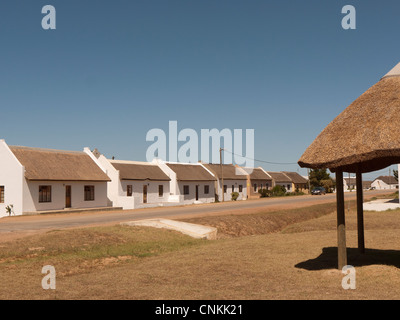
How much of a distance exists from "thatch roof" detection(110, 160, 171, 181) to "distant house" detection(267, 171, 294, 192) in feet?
112

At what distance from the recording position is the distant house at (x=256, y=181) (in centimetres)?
7038

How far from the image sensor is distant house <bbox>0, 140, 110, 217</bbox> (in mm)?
33531

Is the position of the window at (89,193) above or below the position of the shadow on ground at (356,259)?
above

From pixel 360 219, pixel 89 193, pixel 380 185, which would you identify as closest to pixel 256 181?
pixel 89 193

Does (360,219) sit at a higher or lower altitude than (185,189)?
lower

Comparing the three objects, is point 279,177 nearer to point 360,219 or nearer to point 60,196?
point 60,196

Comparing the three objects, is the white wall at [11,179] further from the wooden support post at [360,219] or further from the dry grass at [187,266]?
the wooden support post at [360,219]

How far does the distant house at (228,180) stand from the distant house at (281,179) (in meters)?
12.5

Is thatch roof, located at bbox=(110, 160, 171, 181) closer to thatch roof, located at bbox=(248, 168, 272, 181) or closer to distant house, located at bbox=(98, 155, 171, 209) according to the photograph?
distant house, located at bbox=(98, 155, 171, 209)

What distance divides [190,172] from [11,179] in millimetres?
25548

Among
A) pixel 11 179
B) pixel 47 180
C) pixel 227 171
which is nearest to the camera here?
pixel 11 179

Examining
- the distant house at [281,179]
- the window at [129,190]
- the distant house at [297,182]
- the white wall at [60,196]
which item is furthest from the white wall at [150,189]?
the distant house at [297,182]

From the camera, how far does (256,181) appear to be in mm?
72562
